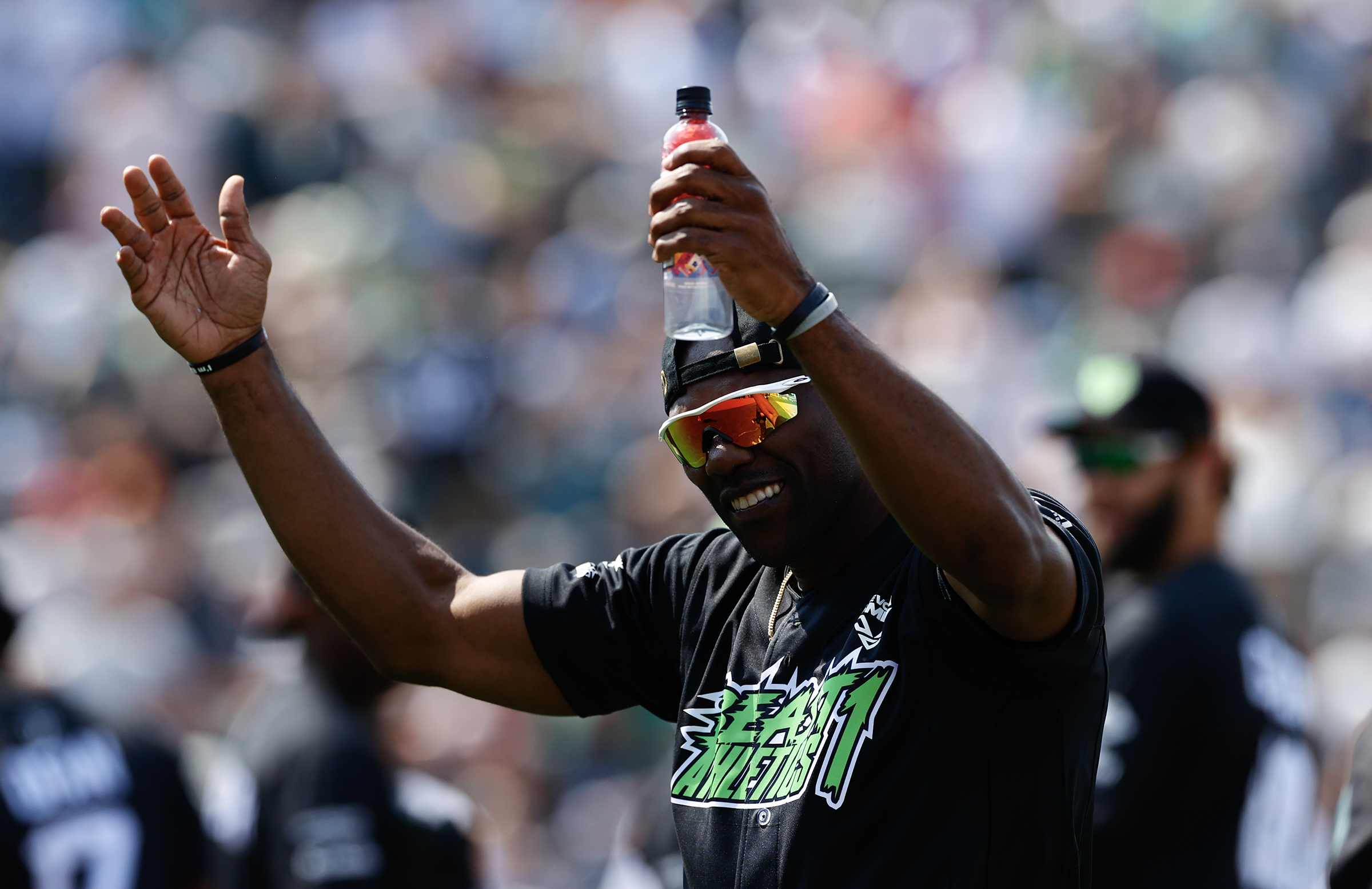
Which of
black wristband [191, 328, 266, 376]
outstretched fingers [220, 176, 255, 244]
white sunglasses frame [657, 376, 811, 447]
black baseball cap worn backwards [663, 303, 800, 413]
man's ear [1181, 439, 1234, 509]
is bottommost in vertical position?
man's ear [1181, 439, 1234, 509]

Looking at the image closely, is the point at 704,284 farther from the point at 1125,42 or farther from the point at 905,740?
the point at 1125,42

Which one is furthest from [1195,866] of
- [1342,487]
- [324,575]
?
[1342,487]

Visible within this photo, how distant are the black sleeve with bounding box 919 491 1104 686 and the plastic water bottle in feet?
2.01

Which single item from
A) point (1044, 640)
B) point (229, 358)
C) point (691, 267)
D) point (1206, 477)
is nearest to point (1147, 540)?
point (1206, 477)

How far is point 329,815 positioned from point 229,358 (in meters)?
2.06

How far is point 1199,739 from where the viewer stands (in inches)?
188

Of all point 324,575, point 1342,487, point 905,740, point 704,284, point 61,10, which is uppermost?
point 61,10

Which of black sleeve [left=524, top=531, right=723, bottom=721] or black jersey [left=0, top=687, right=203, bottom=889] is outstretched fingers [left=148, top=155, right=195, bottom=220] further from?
black jersey [left=0, top=687, right=203, bottom=889]

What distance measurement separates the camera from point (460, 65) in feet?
43.7

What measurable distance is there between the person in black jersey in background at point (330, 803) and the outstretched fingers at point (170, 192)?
86.1 inches

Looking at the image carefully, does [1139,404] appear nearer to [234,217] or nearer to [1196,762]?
[1196,762]

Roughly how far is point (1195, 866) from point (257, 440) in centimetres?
309

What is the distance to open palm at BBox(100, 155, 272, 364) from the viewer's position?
3148 millimetres

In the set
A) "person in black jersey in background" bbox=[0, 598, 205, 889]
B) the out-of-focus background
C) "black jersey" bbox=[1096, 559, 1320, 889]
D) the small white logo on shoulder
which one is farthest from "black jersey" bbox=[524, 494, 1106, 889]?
the out-of-focus background
